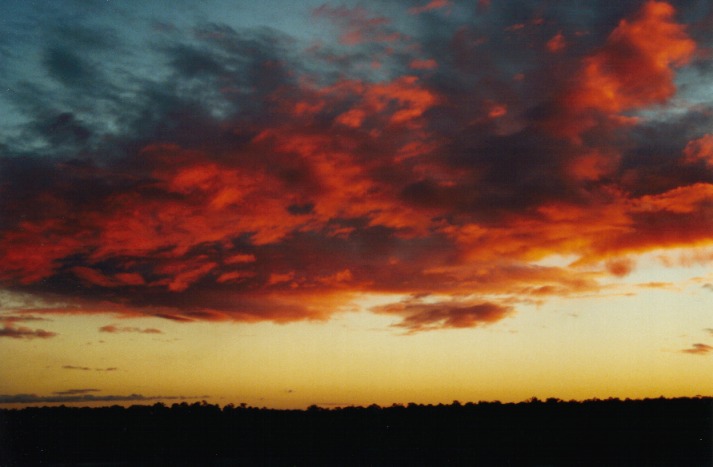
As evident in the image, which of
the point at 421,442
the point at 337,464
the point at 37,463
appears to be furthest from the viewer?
the point at 421,442

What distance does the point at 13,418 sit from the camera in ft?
404

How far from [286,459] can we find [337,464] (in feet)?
21.6

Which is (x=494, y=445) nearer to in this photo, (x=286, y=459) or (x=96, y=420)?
(x=286, y=459)

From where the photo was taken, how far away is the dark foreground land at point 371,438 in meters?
62.1

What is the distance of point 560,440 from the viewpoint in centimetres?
7700

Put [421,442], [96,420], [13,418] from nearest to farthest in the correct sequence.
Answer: [421,442], [96,420], [13,418]

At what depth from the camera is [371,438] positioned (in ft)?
266

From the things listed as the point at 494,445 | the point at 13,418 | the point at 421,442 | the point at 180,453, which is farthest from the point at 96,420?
the point at 494,445

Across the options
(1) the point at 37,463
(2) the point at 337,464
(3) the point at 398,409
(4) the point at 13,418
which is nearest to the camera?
(2) the point at 337,464

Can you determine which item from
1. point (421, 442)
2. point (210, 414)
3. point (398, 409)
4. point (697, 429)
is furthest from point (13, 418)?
point (697, 429)

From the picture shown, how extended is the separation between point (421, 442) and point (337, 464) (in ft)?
69.2

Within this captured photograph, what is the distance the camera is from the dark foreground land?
6206 centimetres

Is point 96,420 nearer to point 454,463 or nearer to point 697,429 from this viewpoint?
point 454,463

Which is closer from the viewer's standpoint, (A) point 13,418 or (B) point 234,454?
(B) point 234,454
